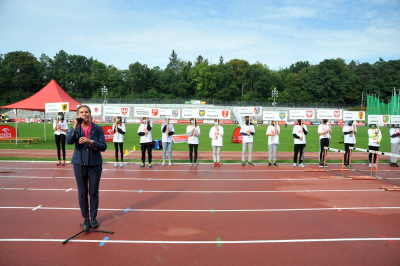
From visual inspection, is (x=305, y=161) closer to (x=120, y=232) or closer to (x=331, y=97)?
(x=120, y=232)

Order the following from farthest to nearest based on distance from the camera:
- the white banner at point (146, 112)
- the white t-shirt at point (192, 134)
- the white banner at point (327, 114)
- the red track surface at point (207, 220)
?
the white banner at point (327, 114) < the white banner at point (146, 112) < the white t-shirt at point (192, 134) < the red track surface at point (207, 220)

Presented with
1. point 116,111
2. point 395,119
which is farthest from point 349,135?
point 116,111

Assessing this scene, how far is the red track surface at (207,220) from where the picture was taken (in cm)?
416

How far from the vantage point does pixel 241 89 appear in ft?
328

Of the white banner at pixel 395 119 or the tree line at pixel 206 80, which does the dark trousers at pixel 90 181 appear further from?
the tree line at pixel 206 80

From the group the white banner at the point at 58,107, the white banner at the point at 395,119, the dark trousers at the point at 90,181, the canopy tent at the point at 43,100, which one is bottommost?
the dark trousers at the point at 90,181

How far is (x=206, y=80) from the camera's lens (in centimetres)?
9325

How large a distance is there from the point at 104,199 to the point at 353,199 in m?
7.03

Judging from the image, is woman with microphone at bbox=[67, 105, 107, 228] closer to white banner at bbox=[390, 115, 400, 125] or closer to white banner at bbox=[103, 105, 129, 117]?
white banner at bbox=[103, 105, 129, 117]

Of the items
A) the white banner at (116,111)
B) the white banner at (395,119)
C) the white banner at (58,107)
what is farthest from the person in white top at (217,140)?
the white banner at (395,119)

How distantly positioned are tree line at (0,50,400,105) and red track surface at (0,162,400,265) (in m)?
84.5

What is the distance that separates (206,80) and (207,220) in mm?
90044

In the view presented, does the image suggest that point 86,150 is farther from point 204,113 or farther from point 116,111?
point 204,113

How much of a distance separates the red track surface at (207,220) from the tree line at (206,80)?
8453 cm
